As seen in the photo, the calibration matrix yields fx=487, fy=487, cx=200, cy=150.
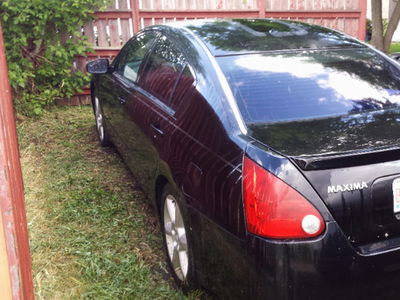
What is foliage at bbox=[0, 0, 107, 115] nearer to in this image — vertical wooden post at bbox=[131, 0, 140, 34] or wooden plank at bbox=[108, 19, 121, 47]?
wooden plank at bbox=[108, 19, 121, 47]

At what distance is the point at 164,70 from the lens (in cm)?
353

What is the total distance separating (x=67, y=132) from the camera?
657cm

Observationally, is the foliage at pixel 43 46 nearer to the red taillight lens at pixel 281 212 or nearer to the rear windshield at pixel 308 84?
the rear windshield at pixel 308 84

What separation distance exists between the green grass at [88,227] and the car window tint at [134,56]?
1.10 meters

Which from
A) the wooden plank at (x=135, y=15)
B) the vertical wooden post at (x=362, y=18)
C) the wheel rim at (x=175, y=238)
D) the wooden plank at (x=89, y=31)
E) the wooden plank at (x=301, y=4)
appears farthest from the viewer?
the vertical wooden post at (x=362, y=18)

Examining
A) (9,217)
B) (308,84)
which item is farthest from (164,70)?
(9,217)

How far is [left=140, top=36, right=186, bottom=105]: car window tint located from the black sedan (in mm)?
14

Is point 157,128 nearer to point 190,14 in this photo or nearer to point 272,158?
point 272,158

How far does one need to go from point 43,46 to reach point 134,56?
3.47 metres

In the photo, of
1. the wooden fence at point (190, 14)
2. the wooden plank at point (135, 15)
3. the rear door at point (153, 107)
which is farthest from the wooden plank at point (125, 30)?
the rear door at point (153, 107)

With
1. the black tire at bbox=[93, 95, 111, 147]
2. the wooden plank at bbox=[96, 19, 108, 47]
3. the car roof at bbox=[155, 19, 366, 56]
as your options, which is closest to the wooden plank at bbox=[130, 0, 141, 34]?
the wooden plank at bbox=[96, 19, 108, 47]

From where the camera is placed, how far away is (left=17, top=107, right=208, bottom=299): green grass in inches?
125

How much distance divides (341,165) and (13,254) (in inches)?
52.4

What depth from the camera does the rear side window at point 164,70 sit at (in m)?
3.27
